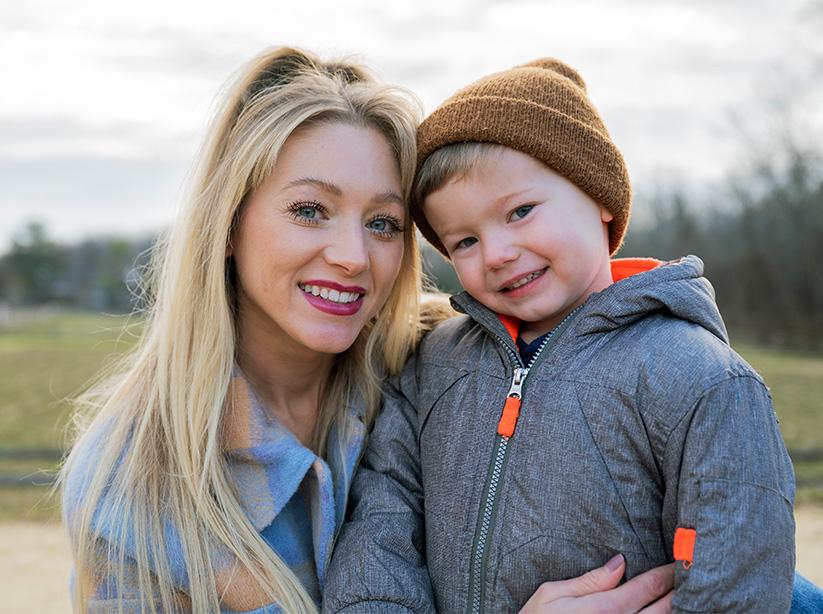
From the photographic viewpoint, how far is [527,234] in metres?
2.27

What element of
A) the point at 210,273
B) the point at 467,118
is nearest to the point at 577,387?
the point at 467,118

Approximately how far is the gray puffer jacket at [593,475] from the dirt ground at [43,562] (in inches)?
202

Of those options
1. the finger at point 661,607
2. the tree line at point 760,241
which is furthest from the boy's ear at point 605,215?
the tree line at point 760,241

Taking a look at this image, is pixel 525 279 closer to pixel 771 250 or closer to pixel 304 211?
pixel 304 211

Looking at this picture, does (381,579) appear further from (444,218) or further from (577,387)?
(444,218)

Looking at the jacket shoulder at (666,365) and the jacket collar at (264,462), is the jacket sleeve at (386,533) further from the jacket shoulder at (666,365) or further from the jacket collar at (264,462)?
the jacket shoulder at (666,365)

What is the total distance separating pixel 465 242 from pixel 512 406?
0.52 metres

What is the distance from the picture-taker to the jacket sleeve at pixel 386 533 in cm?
221

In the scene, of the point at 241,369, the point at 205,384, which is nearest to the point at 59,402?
the point at 241,369

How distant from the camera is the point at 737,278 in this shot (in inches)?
1489

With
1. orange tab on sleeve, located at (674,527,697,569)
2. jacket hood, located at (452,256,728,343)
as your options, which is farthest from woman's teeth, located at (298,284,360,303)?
orange tab on sleeve, located at (674,527,697,569)

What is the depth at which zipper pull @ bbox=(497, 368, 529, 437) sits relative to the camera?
2182 millimetres

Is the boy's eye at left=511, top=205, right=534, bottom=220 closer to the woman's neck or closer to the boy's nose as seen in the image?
the boy's nose

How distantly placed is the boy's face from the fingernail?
0.64 meters
